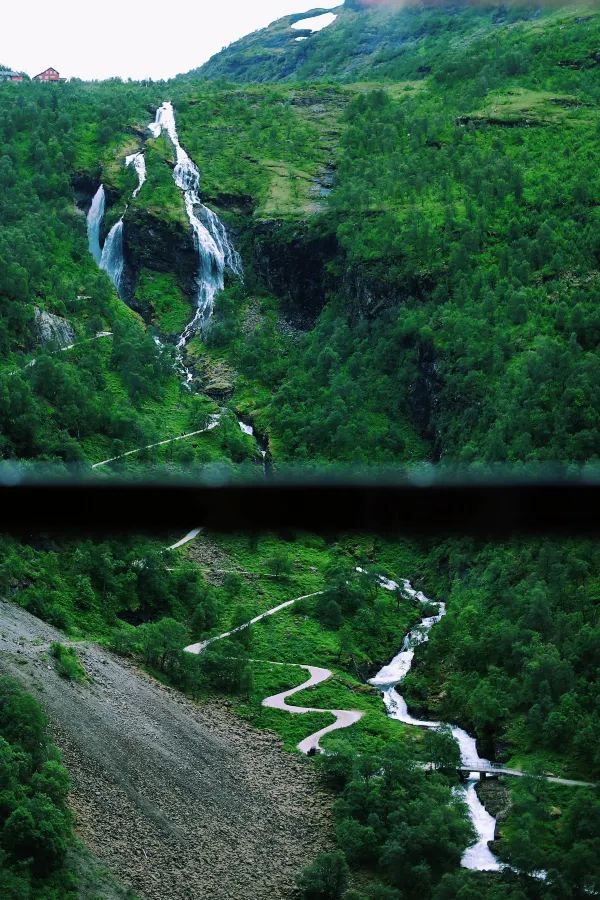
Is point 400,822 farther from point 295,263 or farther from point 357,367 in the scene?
point 295,263

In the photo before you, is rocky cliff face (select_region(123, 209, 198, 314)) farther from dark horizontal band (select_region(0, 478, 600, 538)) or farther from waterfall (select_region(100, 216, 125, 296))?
dark horizontal band (select_region(0, 478, 600, 538))

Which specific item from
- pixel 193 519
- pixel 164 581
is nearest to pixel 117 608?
pixel 164 581

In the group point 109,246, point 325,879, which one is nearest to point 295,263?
point 109,246

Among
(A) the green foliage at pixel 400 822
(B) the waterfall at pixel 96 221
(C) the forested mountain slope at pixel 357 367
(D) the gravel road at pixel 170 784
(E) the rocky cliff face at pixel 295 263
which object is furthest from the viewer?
(B) the waterfall at pixel 96 221

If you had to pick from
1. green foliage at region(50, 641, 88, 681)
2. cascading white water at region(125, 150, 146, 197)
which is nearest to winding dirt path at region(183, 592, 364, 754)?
green foliage at region(50, 641, 88, 681)

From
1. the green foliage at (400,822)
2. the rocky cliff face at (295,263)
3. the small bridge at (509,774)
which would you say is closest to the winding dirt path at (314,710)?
the green foliage at (400,822)

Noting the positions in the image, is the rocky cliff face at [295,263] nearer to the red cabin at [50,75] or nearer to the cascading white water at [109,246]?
the cascading white water at [109,246]
